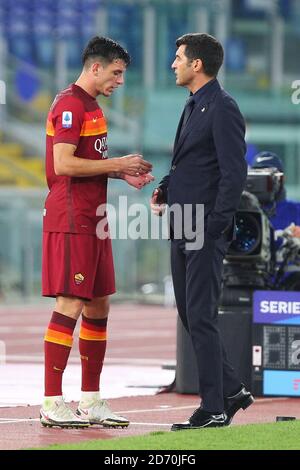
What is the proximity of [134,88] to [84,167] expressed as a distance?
28.1 metres

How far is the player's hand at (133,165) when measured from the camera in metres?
8.73

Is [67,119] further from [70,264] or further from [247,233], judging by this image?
[247,233]

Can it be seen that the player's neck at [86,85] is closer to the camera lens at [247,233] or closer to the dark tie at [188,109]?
the dark tie at [188,109]

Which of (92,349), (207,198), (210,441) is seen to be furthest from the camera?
(92,349)

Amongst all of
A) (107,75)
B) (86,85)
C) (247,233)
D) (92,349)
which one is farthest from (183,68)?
(247,233)

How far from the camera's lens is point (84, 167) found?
8641 mm

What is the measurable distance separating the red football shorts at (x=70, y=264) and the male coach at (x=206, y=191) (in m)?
0.47

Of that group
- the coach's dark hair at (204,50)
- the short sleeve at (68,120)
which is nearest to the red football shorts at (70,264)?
the short sleeve at (68,120)

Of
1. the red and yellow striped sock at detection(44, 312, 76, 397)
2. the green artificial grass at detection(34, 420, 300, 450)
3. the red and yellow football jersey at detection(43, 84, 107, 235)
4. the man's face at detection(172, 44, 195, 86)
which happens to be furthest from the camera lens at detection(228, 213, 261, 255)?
the green artificial grass at detection(34, 420, 300, 450)

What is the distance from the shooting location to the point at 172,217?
853cm

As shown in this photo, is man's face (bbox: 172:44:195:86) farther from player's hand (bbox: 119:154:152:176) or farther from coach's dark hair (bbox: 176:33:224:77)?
player's hand (bbox: 119:154:152:176)

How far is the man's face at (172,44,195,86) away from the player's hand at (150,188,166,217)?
63cm

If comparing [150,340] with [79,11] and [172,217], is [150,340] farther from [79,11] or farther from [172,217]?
[79,11]

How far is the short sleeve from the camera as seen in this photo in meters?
8.70
